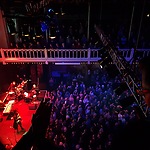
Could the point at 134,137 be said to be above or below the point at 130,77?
above

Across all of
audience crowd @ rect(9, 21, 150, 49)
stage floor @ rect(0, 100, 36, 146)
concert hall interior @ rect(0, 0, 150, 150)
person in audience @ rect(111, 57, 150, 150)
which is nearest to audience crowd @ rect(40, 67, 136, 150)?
concert hall interior @ rect(0, 0, 150, 150)

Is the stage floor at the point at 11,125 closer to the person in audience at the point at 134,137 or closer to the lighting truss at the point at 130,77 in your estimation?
the lighting truss at the point at 130,77

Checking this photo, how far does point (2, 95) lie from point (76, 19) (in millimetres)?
8418

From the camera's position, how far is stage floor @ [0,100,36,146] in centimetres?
1119

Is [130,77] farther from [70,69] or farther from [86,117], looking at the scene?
[70,69]

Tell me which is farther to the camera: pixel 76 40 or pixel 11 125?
pixel 76 40

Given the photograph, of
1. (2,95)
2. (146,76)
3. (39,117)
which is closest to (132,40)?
(2,95)

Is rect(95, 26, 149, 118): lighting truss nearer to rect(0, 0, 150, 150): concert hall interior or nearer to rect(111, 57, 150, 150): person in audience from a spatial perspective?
rect(0, 0, 150, 150): concert hall interior

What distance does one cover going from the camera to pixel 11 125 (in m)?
12.4

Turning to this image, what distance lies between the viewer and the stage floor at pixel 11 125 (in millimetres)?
11188

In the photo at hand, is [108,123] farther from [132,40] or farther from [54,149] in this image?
[54,149]

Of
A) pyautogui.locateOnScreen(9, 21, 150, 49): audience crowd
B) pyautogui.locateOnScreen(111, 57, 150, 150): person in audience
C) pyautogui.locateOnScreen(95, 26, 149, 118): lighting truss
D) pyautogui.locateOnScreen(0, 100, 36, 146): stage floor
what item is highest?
pyautogui.locateOnScreen(111, 57, 150, 150): person in audience

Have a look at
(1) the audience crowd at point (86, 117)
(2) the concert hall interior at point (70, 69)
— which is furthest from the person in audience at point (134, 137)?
(1) the audience crowd at point (86, 117)

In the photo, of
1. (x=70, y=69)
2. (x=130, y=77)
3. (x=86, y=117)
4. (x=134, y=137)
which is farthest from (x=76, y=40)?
(x=134, y=137)
